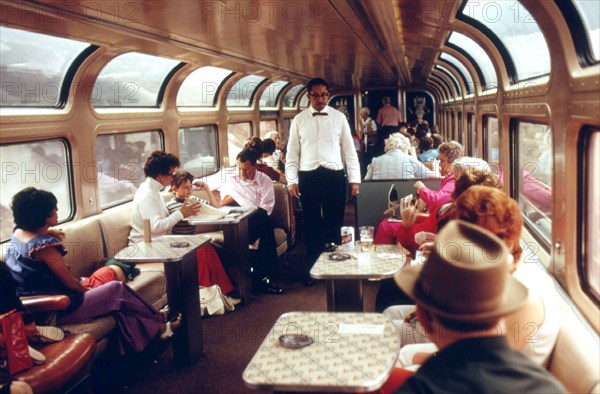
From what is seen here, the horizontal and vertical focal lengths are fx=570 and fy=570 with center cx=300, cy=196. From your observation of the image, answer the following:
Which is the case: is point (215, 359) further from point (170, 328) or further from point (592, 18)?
point (592, 18)

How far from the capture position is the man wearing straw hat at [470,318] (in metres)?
1.41

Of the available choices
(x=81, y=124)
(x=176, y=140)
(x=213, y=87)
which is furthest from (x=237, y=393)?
(x=213, y=87)

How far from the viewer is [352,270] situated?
3.07 meters

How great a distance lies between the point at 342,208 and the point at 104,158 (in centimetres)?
231

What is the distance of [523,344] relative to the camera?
2.19 m

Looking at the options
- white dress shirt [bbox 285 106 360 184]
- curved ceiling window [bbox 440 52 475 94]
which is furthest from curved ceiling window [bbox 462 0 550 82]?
curved ceiling window [bbox 440 52 475 94]

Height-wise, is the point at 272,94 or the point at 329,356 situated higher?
the point at 272,94

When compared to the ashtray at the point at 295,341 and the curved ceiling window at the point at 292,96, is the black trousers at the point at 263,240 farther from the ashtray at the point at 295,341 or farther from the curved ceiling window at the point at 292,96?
the curved ceiling window at the point at 292,96

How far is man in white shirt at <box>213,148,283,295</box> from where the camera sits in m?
5.54

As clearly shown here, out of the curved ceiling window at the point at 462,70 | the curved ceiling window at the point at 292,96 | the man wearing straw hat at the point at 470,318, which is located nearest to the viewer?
the man wearing straw hat at the point at 470,318

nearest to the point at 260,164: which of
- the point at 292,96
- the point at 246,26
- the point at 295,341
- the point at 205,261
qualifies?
the point at 205,261

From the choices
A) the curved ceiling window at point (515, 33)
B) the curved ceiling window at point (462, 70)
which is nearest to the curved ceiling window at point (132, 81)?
the curved ceiling window at point (515, 33)

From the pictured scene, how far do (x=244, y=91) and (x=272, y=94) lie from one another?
2.18 metres

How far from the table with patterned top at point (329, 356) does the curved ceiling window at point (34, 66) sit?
2977 mm
